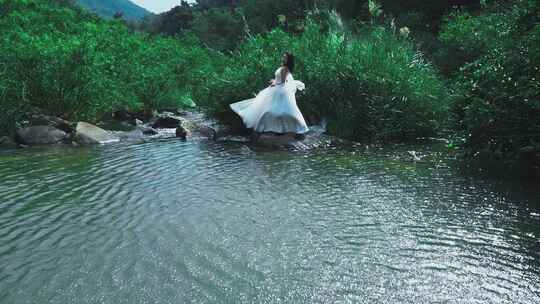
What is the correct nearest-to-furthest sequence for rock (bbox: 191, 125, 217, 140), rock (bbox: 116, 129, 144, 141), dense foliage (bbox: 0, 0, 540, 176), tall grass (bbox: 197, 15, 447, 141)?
1. dense foliage (bbox: 0, 0, 540, 176)
2. tall grass (bbox: 197, 15, 447, 141)
3. rock (bbox: 116, 129, 144, 141)
4. rock (bbox: 191, 125, 217, 140)

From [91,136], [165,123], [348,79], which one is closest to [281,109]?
[348,79]

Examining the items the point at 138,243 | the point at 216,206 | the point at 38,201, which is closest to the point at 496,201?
the point at 216,206

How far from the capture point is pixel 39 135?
38.8 feet

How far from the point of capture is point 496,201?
21.4 feet

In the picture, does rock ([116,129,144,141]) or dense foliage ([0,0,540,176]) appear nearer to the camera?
dense foliage ([0,0,540,176])

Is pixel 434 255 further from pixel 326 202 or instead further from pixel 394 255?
pixel 326 202

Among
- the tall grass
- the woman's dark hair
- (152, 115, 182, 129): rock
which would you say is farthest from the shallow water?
(152, 115, 182, 129): rock

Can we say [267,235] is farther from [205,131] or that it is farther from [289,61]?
[205,131]

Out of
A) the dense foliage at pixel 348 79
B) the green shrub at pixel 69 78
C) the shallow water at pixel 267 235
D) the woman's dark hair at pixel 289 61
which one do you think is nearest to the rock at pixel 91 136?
the green shrub at pixel 69 78

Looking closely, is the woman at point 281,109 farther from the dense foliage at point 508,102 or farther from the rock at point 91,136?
the dense foliage at point 508,102

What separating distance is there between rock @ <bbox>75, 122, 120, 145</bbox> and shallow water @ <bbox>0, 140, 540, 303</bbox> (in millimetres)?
3060

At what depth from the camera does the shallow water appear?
4098 millimetres

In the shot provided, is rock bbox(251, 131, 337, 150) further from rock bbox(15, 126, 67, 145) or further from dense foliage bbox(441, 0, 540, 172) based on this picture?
rock bbox(15, 126, 67, 145)

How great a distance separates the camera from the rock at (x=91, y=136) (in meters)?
12.1
